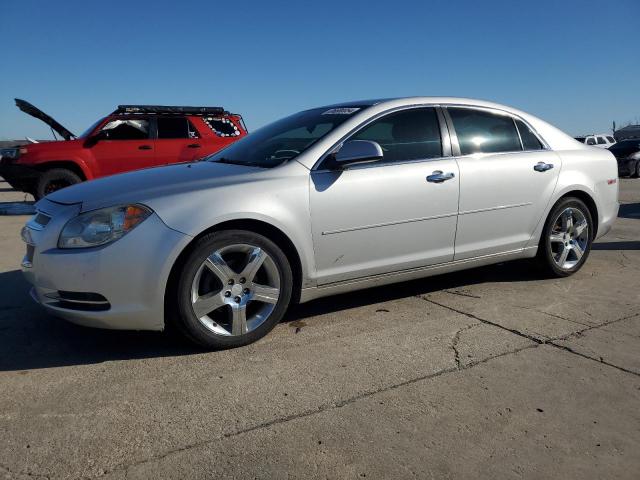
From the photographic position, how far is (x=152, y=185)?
3320mm

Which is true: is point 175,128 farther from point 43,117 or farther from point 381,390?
point 381,390

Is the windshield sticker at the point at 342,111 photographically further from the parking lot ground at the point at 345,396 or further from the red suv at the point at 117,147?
the red suv at the point at 117,147

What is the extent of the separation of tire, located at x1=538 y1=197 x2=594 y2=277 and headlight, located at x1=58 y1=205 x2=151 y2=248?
3.30 meters

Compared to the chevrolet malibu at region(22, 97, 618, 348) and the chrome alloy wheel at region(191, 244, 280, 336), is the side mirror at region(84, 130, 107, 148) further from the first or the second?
the chrome alloy wheel at region(191, 244, 280, 336)

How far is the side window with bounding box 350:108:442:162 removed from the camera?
390cm

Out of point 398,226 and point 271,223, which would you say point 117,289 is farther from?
point 398,226

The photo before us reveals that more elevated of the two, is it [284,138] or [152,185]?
[284,138]

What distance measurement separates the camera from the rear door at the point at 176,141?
991cm

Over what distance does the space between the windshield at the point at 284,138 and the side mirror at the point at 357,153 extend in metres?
0.28

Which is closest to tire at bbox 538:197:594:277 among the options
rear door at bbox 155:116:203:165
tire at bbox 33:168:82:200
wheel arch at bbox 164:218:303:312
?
wheel arch at bbox 164:218:303:312

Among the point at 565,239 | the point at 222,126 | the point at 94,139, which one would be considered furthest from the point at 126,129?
the point at 565,239

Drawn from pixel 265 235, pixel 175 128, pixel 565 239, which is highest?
pixel 175 128

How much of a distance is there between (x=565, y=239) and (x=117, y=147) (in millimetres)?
7677

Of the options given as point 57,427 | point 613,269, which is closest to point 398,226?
point 57,427
